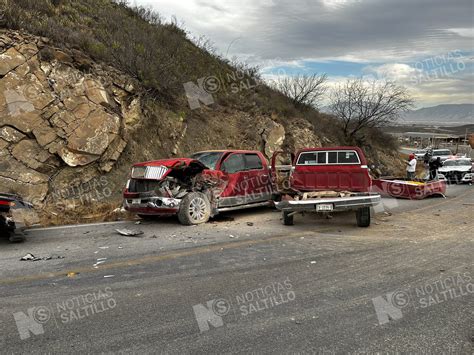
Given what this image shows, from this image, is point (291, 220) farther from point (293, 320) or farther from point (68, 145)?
point (68, 145)

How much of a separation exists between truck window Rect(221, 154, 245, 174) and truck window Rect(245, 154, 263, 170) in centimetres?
15

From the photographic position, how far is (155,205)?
842cm

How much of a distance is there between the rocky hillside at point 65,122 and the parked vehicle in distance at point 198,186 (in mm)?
3212

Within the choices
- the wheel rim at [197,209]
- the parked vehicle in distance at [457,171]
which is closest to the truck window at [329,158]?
the wheel rim at [197,209]

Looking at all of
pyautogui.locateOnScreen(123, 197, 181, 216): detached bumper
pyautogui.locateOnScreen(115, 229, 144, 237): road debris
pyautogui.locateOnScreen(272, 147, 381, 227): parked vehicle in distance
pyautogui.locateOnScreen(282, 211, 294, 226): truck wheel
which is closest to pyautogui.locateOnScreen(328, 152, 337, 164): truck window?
pyautogui.locateOnScreen(272, 147, 381, 227): parked vehicle in distance

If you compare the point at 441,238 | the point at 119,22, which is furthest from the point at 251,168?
the point at 119,22

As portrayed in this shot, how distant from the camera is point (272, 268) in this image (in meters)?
5.37

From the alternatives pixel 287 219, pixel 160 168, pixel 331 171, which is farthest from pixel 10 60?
pixel 331 171

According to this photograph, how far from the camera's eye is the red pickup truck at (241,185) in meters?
8.34

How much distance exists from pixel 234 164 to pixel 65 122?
5.31 meters

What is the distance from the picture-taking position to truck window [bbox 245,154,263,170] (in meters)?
10.3

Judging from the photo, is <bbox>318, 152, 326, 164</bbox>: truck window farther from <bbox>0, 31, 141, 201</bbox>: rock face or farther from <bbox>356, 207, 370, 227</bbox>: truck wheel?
<bbox>0, 31, 141, 201</bbox>: rock face

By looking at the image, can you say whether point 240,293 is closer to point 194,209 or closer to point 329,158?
point 194,209

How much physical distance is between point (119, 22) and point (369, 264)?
652 inches
